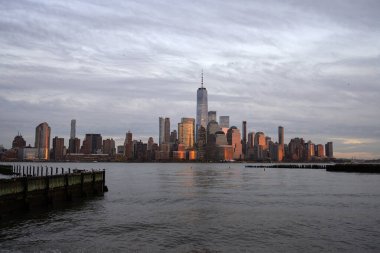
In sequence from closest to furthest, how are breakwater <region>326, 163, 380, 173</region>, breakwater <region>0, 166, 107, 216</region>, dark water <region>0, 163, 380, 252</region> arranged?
dark water <region>0, 163, 380, 252</region> < breakwater <region>0, 166, 107, 216</region> < breakwater <region>326, 163, 380, 173</region>

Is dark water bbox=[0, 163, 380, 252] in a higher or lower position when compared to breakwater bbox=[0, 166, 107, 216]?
lower

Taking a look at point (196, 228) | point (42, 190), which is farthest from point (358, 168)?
point (42, 190)

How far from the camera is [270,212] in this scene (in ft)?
140

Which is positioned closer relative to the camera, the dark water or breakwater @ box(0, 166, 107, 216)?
the dark water

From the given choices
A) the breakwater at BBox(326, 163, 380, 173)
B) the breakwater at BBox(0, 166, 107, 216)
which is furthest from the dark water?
the breakwater at BBox(326, 163, 380, 173)

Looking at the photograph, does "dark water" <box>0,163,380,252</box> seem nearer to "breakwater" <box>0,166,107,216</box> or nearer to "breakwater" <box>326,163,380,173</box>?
"breakwater" <box>0,166,107,216</box>

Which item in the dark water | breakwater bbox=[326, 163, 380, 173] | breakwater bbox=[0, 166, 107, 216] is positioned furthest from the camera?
breakwater bbox=[326, 163, 380, 173]

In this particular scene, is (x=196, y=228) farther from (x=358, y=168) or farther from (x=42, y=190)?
(x=358, y=168)

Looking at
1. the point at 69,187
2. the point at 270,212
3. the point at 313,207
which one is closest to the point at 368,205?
the point at 313,207

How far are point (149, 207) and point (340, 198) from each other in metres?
28.9

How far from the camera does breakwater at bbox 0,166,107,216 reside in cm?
3603

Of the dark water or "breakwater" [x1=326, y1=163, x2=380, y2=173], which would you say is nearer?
the dark water

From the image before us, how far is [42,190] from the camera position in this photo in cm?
4338

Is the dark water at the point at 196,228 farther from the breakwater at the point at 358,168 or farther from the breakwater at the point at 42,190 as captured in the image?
the breakwater at the point at 358,168
